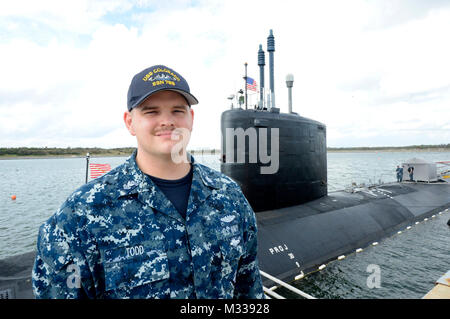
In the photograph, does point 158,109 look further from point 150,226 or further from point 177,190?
point 150,226

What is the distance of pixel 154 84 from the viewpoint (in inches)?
78.2

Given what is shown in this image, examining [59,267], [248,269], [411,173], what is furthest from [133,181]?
[411,173]

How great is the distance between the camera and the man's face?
203 cm

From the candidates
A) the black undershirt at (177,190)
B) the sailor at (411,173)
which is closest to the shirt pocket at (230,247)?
the black undershirt at (177,190)

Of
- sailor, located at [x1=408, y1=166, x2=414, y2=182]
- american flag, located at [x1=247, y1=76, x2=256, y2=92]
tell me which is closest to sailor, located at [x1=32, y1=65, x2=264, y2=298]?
american flag, located at [x1=247, y1=76, x2=256, y2=92]

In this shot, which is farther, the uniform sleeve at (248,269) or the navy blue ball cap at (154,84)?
the uniform sleeve at (248,269)

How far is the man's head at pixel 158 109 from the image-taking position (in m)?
2.00

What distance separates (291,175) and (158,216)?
9276 mm

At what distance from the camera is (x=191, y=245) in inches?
79.4

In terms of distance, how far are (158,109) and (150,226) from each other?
846 millimetres

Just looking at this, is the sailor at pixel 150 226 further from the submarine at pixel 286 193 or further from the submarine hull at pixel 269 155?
the submarine hull at pixel 269 155

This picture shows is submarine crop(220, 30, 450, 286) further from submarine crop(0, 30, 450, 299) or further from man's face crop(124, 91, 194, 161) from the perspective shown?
man's face crop(124, 91, 194, 161)
